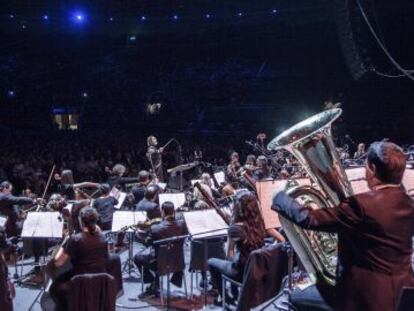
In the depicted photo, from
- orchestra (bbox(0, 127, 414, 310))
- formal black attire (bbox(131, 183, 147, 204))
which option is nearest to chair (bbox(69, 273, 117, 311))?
orchestra (bbox(0, 127, 414, 310))

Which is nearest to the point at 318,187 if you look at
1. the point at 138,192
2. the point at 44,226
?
the point at 44,226

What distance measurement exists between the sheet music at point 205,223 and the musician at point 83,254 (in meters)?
0.99

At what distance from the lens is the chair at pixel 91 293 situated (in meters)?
4.03

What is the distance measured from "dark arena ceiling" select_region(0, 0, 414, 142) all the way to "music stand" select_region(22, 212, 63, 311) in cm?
1344

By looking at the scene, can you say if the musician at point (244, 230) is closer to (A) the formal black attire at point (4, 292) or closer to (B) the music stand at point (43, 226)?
(A) the formal black attire at point (4, 292)

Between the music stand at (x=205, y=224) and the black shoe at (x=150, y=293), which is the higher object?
the music stand at (x=205, y=224)

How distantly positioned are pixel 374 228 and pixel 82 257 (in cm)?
285

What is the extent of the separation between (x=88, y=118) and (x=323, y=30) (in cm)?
1338

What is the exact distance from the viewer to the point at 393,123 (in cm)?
1827

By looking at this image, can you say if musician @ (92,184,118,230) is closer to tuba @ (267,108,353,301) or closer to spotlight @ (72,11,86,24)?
tuba @ (267,108,353,301)

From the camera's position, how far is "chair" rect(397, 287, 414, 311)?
86.4 inches

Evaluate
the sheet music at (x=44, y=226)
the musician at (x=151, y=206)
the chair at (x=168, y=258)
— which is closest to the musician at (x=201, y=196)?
the musician at (x=151, y=206)

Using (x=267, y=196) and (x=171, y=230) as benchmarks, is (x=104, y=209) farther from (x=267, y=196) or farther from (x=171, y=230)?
(x=267, y=196)

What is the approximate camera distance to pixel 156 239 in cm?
571
